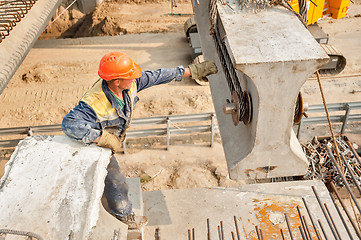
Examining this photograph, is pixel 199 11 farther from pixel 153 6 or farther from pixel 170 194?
pixel 153 6

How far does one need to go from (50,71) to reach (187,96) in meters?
4.85

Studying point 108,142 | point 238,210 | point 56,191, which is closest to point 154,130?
point 238,210

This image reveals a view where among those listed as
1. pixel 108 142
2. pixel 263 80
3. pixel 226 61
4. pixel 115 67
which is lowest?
pixel 108 142

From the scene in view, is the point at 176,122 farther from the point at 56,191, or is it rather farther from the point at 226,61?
the point at 56,191

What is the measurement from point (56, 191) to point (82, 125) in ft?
2.70

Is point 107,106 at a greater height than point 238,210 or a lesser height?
greater

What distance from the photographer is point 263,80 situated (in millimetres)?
3055

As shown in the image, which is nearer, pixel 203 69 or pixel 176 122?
pixel 203 69

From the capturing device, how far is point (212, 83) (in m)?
4.55

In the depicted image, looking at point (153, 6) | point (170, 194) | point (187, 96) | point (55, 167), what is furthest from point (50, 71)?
point (55, 167)

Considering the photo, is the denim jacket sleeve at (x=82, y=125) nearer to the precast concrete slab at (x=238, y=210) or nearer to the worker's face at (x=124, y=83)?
the worker's face at (x=124, y=83)

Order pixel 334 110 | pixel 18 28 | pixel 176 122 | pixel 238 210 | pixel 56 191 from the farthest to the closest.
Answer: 1. pixel 176 122
2. pixel 334 110
3. pixel 18 28
4. pixel 238 210
5. pixel 56 191

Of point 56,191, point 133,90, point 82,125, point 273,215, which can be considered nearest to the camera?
point 56,191

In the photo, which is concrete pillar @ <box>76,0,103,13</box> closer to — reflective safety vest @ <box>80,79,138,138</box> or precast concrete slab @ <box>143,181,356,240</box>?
precast concrete slab @ <box>143,181,356,240</box>
